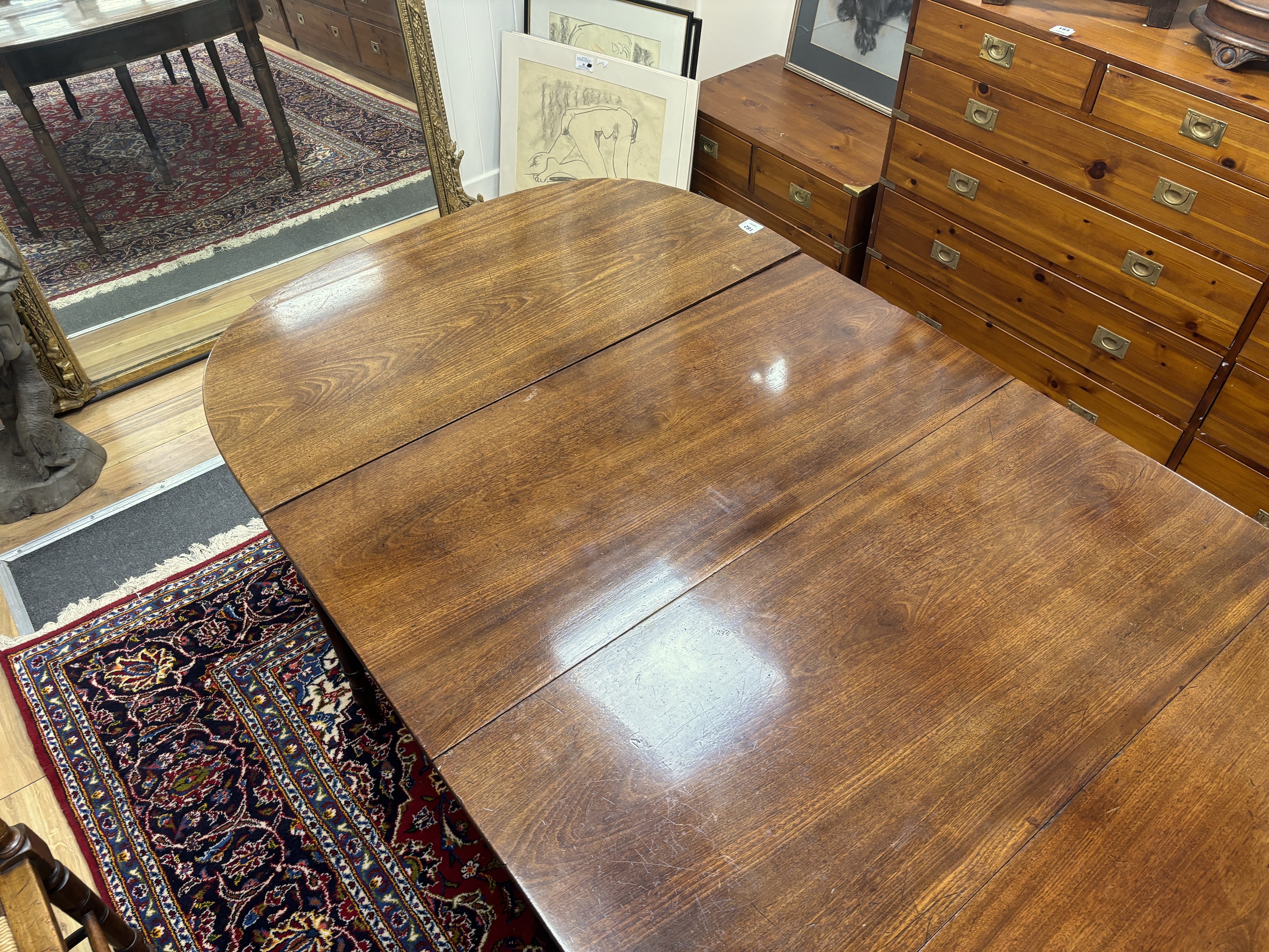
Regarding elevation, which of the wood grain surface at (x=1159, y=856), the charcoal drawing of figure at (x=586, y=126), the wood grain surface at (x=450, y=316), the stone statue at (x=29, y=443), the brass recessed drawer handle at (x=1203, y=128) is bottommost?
the stone statue at (x=29, y=443)

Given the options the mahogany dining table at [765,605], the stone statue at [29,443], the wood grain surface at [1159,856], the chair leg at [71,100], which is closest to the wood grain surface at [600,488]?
the mahogany dining table at [765,605]

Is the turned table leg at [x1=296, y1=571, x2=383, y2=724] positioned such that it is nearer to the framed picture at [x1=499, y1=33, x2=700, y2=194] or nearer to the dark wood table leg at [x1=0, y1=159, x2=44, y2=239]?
the dark wood table leg at [x1=0, y1=159, x2=44, y2=239]

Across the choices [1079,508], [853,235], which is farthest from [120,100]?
[1079,508]

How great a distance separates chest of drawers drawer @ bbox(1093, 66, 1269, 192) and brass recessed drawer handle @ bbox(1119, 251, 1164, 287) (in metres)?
0.27

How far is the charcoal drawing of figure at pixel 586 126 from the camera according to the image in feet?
9.95

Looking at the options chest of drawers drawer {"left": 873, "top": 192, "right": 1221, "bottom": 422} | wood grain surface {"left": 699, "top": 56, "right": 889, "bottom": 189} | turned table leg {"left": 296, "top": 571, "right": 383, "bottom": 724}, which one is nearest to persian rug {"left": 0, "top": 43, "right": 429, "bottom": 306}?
wood grain surface {"left": 699, "top": 56, "right": 889, "bottom": 189}

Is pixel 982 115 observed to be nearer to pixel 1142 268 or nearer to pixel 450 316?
pixel 1142 268

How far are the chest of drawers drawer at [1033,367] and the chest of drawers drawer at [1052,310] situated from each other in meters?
0.04

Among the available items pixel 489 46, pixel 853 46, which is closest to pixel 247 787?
pixel 489 46

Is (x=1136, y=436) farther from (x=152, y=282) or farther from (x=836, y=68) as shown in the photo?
(x=152, y=282)

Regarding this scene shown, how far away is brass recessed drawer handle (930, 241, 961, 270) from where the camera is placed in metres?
2.55

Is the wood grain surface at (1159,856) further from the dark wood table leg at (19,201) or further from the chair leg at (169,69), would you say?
the chair leg at (169,69)

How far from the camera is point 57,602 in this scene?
2.16 metres

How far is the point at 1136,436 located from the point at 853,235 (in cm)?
104
